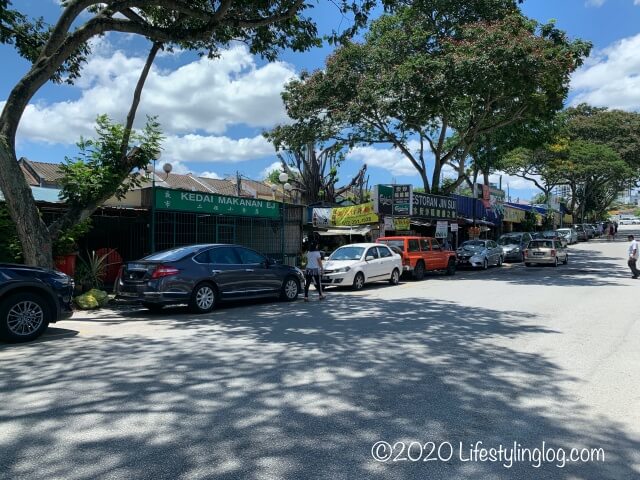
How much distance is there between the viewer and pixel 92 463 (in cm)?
365

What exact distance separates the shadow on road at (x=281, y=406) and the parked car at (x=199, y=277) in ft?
7.51

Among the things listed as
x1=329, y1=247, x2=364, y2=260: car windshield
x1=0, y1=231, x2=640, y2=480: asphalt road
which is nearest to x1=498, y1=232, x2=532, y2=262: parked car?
x1=329, y1=247, x2=364, y2=260: car windshield

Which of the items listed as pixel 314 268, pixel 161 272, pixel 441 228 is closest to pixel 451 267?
pixel 441 228

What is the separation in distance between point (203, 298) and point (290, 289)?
2825 millimetres

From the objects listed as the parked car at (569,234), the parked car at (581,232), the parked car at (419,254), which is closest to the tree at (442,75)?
the parked car at (419,254)

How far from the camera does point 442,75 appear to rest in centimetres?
1886

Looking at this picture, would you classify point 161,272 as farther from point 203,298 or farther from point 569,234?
point 569,234

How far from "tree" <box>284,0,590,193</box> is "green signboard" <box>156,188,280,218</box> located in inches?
256

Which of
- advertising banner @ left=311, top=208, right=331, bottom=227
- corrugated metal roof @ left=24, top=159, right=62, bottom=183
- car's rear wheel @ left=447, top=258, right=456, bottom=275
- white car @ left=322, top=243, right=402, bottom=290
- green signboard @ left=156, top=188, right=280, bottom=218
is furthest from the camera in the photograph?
corrugated metal roof @ left=24, top=159, right=62, bottom=183

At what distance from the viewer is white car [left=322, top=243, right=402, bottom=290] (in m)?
15.9

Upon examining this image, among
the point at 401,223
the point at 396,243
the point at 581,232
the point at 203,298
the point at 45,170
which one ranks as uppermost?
the point at 45,170

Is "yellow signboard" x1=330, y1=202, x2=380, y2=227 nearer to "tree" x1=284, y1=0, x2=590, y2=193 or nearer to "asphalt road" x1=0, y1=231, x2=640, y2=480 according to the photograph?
"tree" x1=284, y1=0, x2=590, y2=193

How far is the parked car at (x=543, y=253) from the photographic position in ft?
84.1

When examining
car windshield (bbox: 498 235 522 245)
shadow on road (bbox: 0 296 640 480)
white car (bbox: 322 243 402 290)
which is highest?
car windshield (bbox: 498 235 522 245)
